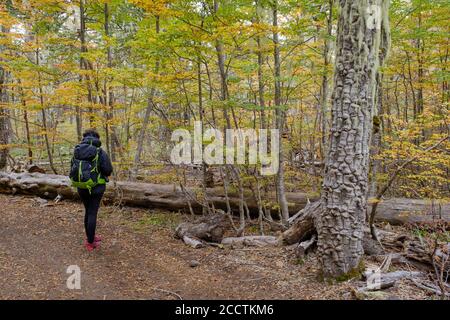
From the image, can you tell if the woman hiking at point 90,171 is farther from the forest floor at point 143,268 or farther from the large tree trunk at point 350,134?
the large tree trunk at point 350,134

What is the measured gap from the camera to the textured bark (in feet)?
13.5

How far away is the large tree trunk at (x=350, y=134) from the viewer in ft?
13.5

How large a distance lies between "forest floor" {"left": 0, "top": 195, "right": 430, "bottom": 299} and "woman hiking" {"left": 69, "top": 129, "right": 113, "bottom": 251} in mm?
813

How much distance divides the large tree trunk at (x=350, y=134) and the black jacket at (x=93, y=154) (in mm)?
3501

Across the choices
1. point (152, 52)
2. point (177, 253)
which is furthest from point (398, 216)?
point (152, 52)

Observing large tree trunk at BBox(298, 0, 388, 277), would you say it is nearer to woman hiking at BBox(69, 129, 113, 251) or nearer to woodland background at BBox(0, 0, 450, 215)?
woodland background at BBox(0, 0, 450, 215)

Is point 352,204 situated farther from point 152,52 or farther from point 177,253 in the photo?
point 152,52

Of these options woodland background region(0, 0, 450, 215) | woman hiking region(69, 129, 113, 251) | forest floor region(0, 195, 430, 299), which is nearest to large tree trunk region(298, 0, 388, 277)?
forest floor region(0, 195, 430, 299)

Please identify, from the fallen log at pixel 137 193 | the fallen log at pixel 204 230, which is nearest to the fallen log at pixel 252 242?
the fallen log at pixel 204 230

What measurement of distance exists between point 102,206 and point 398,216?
24.8 feet

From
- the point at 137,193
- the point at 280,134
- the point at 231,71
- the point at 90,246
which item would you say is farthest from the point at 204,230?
the point at 231,71

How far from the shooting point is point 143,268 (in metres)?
5.10

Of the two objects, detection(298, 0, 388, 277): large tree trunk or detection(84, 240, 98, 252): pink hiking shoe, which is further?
detection(84, 240, 98, 252): pink hiking shoe

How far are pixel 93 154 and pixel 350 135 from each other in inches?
155
